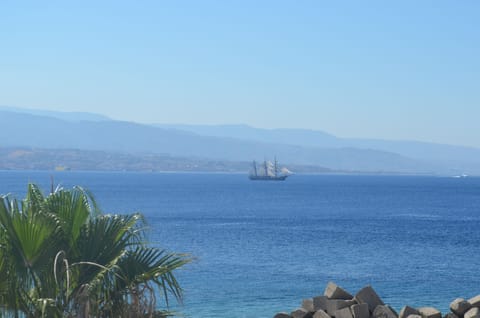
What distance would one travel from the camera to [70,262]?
988cm

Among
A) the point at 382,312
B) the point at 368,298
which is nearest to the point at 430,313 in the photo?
the point at 382,312

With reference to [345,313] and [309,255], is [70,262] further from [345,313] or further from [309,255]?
[309,255]

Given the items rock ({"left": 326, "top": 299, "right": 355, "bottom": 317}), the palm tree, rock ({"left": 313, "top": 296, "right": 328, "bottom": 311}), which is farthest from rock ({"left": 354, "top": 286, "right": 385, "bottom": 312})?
the palm tree

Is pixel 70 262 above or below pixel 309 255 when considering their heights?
above

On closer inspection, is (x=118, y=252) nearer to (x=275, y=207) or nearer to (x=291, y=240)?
(x=291, y=240)

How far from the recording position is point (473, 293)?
37562 millimetres

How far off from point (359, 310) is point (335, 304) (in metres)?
0.59

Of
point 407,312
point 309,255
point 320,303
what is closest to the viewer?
point 320,303

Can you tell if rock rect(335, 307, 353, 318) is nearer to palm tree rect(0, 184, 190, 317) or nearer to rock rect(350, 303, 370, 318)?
rock rect(350, 303, 370, 318)

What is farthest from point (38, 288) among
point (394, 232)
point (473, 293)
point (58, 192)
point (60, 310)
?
point (394, 232)

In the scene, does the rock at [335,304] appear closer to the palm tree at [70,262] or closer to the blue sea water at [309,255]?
the blue sea water at [309,255]

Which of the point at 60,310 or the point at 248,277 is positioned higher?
the point at 60,310

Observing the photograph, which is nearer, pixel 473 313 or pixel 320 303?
pixel 473 313

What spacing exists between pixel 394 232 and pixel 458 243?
12411 mm
